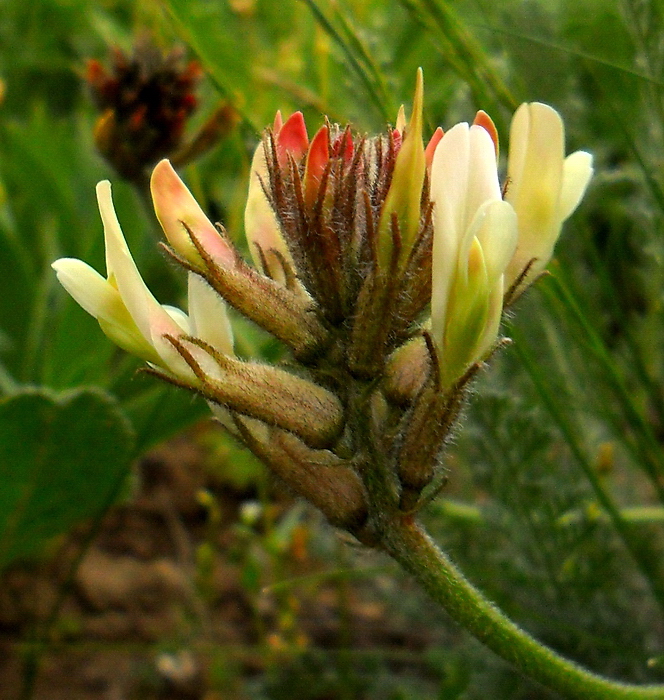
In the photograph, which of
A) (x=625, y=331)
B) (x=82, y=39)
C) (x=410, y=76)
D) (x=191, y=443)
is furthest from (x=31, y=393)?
(x=82, y=39)

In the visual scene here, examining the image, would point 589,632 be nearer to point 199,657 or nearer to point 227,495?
point 199,657

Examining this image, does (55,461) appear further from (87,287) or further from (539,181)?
(539,181)

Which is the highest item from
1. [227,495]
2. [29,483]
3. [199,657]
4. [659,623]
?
[29,483]

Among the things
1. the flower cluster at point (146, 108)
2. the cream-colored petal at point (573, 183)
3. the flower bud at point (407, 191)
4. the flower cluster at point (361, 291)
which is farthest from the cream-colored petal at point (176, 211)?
the flower cluster at point (146, 108)

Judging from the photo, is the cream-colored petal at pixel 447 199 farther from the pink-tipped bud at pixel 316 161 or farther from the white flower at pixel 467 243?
the pink-tipped bud at pixel 316 161

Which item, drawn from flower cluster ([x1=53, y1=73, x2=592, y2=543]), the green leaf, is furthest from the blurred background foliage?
flower cluster ([x1=53, y1=73, x2=592, y2=543])

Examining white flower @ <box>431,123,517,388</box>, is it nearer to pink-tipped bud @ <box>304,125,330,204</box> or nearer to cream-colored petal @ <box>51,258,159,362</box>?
pink-tipped bud @ <box>304,125,330,204</box>
